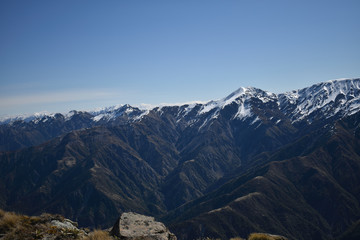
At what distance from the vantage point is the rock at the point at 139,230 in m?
19.5

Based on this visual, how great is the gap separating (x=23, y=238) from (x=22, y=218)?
3464 millimetres

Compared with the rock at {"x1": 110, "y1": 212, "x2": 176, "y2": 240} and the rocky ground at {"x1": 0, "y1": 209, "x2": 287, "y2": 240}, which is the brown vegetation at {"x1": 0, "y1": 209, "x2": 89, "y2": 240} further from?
the rock at {"x1": 110, "y1": 212, "x2": 176, "y2": 240}

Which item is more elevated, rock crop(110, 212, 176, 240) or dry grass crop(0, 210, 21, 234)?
dry grass crop(0, 210, 21, 234)

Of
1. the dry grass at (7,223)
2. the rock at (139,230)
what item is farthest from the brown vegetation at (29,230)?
the rock at (139,230)

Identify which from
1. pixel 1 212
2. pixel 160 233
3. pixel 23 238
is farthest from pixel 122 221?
pixel 1 212

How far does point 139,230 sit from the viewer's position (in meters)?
20.4

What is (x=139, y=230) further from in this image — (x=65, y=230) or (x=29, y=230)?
(x=29, y=230)

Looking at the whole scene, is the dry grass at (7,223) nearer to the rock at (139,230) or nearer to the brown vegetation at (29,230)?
the brown vegetation at (29,230)

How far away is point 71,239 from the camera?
18078mm

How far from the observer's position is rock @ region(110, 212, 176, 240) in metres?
19.5

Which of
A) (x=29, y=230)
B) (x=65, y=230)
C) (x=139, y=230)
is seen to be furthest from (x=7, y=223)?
(x=139, y=230)

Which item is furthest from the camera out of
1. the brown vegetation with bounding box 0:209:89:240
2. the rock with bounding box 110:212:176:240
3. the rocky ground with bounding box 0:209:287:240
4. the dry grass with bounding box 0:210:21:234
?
the rock with bounding box 110:212:176:240

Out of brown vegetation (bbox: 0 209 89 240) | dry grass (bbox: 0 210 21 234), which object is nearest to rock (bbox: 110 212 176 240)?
brown vegetation (bbox: 0 209 89 240)

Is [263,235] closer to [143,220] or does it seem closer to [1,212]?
[143,220]
